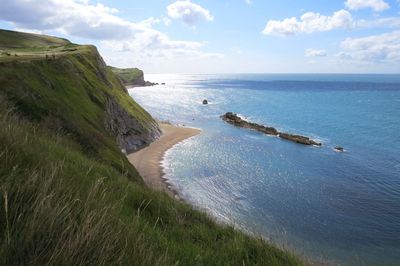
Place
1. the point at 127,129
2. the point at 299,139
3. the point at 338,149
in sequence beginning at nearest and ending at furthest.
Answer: the point at 127,129
the point at 338,149
the point at 299,139

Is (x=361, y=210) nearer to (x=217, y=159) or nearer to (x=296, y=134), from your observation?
(x=217, y=159)

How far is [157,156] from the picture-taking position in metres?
59.3

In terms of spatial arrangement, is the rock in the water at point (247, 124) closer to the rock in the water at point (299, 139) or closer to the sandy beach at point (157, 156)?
the rock in the water at point (299, 139)

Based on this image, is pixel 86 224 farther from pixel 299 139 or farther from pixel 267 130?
pixel 267 130

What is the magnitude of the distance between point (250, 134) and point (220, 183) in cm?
3736

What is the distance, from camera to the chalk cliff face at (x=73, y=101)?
27031 mm

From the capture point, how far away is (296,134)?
81.7 meters

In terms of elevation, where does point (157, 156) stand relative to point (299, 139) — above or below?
below

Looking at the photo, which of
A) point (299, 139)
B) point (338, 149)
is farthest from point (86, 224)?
point (299, 139)

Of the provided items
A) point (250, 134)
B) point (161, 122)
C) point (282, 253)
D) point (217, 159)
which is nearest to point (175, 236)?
point (282, 253)

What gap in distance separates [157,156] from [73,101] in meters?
20.6

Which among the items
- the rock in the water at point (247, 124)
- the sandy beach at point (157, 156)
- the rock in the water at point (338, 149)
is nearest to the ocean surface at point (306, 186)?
the rock in the water at point (338, 149)

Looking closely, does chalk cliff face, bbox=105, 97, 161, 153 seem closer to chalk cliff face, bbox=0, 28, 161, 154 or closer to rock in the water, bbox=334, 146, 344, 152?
chalk cliff face, bbox=0, 28, 161, 154

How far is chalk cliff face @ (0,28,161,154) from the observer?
27.0 meters
